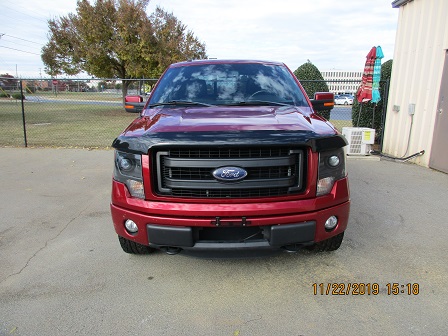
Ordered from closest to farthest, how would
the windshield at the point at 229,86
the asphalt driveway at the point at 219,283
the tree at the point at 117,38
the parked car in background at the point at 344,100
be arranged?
the asphalt driveway at the point at 219,283 → the windshield at the point at 229,86 → the tree at the point at 117,38 → the parked car in background at the point at 344,100

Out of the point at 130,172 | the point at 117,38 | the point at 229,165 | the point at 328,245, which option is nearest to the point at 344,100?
the point at 117,38

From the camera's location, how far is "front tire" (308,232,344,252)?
304 cm

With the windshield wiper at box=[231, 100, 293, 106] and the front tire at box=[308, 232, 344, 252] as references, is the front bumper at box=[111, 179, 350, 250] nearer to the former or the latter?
the front tire at box=[308, 232, 344, 252]

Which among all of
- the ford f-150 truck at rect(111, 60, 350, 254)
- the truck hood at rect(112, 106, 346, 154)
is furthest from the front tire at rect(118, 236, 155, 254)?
the truck hood at rect(112, 106, 346, 154)

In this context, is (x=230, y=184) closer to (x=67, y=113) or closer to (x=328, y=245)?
(x=328, y=245)

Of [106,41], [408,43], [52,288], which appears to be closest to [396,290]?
[52,288]

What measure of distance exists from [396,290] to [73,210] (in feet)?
13.0

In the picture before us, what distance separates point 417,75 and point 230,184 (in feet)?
22.1

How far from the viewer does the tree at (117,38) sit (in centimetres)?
2061

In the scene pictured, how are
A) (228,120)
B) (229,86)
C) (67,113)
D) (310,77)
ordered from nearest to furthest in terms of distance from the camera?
(228,120)
(229,86)
(310,77)
(67,113)

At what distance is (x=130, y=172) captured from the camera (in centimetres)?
255

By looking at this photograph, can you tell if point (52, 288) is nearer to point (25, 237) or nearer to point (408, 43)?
point (25, 237)

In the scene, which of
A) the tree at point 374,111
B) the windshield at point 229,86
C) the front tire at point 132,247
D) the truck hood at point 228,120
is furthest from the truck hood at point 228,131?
the tree at point 374,111

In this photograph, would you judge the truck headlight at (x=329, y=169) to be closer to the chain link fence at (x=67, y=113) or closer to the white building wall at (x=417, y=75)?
the white building wall at (x=417, y=75)
